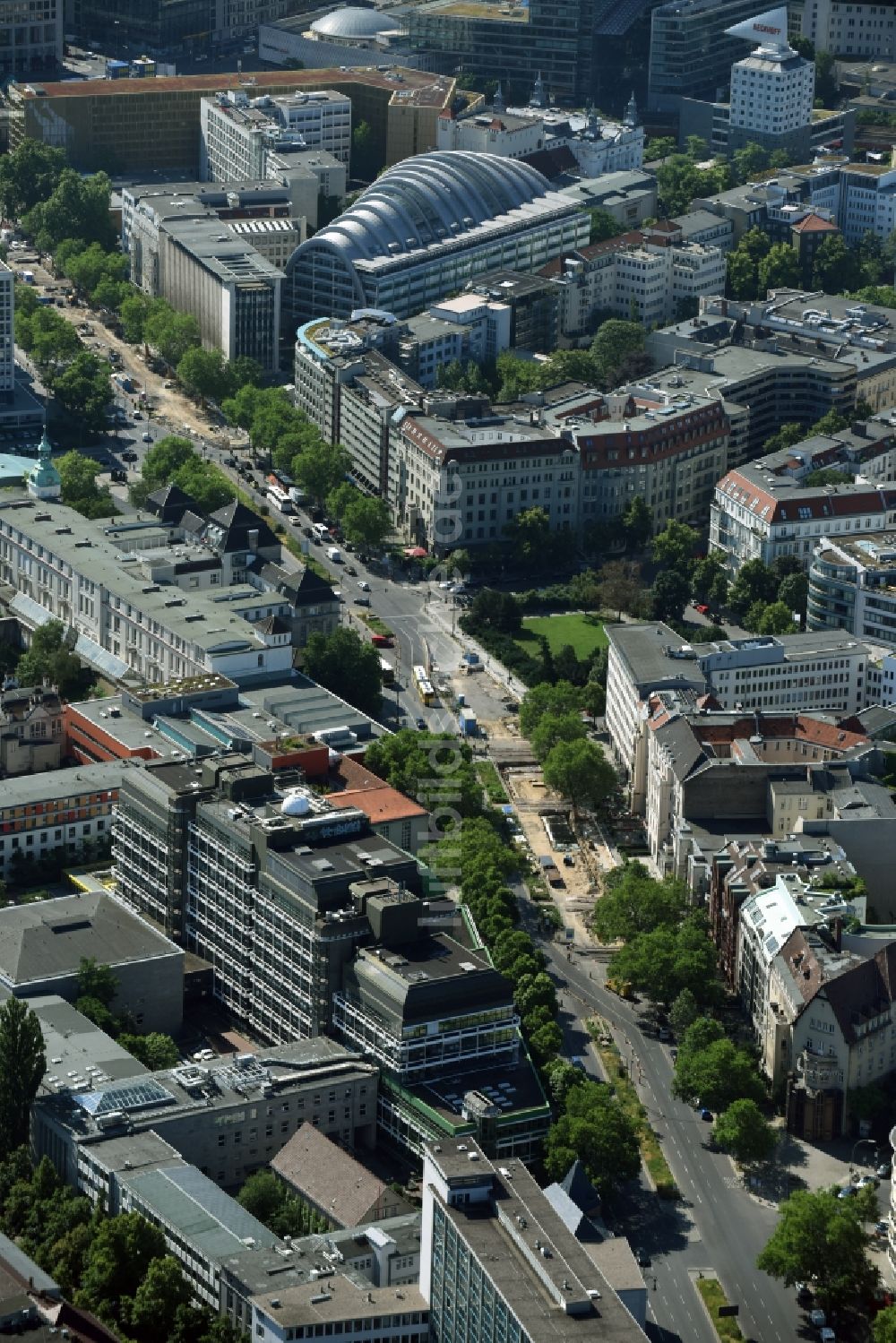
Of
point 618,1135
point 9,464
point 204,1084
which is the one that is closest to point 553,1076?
point 618,1135

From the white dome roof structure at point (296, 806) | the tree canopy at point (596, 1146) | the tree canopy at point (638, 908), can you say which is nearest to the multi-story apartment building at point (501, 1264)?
the tree canopy at point (596, 1146)

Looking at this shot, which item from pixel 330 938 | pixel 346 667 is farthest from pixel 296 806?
pixel 346 667

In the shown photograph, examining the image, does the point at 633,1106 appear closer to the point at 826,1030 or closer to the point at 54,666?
the point at 826,1030

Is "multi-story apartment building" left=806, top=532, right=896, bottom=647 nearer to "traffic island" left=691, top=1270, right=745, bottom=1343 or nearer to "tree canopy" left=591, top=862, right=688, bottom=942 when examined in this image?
"tree canopy" left=591, top=862, right=688, bottom=942

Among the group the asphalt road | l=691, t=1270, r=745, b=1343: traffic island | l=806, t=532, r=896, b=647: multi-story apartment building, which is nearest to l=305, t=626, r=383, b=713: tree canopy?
l=806, t=532, r=896, b=647: multi-story apartment building

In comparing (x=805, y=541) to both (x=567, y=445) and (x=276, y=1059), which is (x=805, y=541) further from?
(x=276, y=1059)
